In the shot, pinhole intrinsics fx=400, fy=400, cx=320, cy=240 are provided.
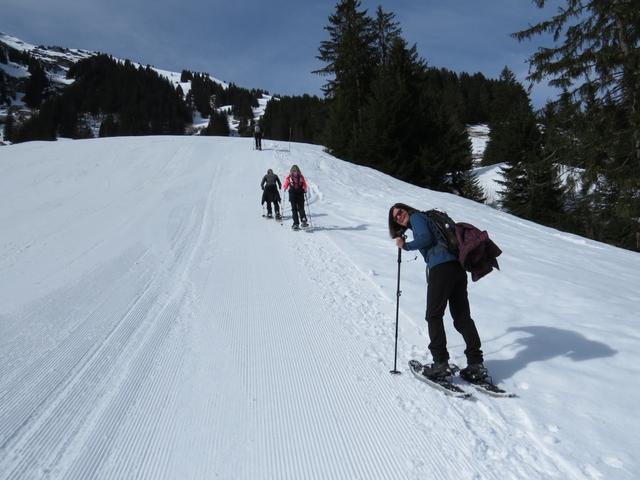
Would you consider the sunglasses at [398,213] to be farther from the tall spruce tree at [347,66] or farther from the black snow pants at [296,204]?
the tall spruce tree at [347,66]

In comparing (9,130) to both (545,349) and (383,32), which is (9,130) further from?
(545,349)

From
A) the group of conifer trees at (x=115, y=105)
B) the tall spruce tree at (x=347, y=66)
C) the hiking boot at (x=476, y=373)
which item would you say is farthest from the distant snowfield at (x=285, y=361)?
the group of conifer trees at (x=115, y=105)

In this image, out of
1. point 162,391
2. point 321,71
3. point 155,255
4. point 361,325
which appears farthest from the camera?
point 321,71

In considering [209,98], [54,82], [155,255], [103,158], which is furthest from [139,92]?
[155,255]

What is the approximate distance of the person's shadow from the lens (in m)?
4.85

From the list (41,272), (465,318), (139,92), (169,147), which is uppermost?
(139,92)

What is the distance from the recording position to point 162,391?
415 cm

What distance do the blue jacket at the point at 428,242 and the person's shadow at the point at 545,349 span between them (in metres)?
1.62

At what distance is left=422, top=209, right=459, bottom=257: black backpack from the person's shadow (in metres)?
1.70

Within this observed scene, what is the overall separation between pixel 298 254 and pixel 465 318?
18.8 ft

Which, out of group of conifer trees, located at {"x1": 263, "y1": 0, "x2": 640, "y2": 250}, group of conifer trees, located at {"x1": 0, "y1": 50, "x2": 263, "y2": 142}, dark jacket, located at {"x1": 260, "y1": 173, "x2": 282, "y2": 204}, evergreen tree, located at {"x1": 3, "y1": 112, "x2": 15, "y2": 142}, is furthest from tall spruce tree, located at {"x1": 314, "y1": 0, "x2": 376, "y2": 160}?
evergreen tree, located at {"x1": 3, "y1": 112, "x2": 15, "y2": 142}

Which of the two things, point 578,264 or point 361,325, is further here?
point 578,264

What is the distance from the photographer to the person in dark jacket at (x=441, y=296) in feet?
13.6

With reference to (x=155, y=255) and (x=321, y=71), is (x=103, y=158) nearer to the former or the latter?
(x=155, y=255)
